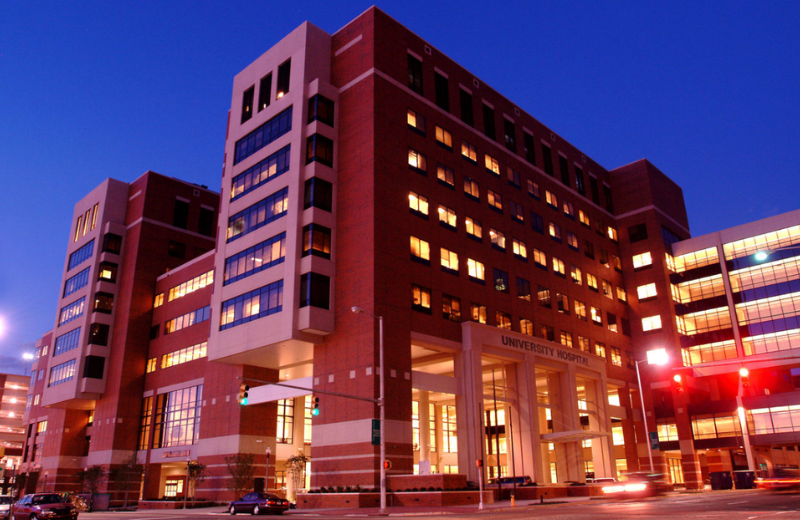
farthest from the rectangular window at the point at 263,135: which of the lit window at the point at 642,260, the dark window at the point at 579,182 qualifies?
the lit window at the point at 642,260

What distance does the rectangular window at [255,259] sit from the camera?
5625 cm

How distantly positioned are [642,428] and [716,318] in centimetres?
1822

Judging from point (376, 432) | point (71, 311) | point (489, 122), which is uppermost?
point (489, 122)

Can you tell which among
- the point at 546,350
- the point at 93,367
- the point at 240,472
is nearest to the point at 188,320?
the point at 93,367

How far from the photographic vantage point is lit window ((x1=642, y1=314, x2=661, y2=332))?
84500 mm

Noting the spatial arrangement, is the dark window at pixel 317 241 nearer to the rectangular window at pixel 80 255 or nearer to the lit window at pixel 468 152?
the lit window at pixel 468 152

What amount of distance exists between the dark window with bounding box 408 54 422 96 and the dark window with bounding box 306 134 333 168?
10675 millimetres

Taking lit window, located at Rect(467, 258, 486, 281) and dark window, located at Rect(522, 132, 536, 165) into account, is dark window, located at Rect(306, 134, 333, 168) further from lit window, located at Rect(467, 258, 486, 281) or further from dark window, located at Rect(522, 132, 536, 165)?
dark window, located at Rect(522, 132, 536, 165)

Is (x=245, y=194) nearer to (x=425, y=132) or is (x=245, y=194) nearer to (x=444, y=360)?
(x=425, y=132)

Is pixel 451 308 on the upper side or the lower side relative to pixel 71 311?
lower

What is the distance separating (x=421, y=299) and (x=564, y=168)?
122 ft

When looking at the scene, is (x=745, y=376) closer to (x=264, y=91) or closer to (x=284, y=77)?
(x=284, y=77)

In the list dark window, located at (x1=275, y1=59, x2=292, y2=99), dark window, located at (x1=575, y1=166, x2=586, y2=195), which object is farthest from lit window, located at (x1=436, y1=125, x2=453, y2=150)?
dark window, located at (x1=575, y1=166, x2=586, y2=195)

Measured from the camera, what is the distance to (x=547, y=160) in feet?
263
